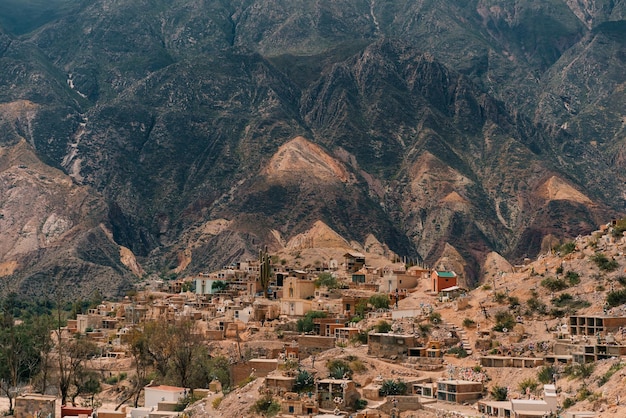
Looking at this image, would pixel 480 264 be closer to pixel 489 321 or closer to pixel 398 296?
pixel 398 296

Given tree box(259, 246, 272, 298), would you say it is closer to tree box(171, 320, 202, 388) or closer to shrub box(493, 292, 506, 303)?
tree box(171, 320, 202, 388)

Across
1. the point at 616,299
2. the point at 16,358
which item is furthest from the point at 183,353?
the point at 616,299

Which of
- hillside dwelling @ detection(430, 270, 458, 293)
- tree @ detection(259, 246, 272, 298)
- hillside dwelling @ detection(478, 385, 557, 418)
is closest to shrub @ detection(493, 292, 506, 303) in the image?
hillside dwelling @ detection(430, 270, 458, 293)

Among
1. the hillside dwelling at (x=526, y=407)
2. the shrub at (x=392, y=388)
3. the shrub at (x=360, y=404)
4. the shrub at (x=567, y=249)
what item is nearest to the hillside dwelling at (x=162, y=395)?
the shrub at (x=392, y=388)

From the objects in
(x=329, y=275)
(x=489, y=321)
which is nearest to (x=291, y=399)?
(x=489, y=321)

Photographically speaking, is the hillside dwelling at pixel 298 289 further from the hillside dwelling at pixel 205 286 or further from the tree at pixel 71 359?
the tree at pixel 71 359
